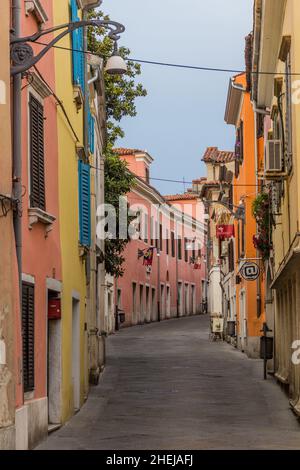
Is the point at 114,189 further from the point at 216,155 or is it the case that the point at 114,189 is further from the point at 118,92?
the point at 216,155

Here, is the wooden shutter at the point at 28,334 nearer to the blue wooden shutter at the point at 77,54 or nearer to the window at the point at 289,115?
the window at the point at 289,115

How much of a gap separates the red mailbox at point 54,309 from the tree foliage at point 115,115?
1658 centimetres

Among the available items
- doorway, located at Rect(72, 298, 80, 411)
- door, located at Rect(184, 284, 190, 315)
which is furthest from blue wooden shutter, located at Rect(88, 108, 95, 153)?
door, located at Rect(184, 284, 190, 315)

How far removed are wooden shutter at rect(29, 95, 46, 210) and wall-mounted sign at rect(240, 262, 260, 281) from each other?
1780cm

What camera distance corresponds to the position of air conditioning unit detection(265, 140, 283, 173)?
17.7 m

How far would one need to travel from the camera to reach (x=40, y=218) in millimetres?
13750

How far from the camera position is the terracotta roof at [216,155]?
5350 centimetres

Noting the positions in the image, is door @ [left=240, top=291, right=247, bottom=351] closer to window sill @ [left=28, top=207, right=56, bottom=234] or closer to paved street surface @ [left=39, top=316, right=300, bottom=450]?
paved street surface @ [left=39, top=316, right=300, bottom=450]

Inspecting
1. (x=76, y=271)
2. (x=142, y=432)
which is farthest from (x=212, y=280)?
(x=142, y=432)

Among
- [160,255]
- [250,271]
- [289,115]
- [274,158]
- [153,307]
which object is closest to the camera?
[289,115]

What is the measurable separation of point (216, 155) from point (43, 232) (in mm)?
41720

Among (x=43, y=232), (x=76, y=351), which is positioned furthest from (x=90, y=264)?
(x=43, y=232)

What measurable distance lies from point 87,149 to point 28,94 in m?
8.18
